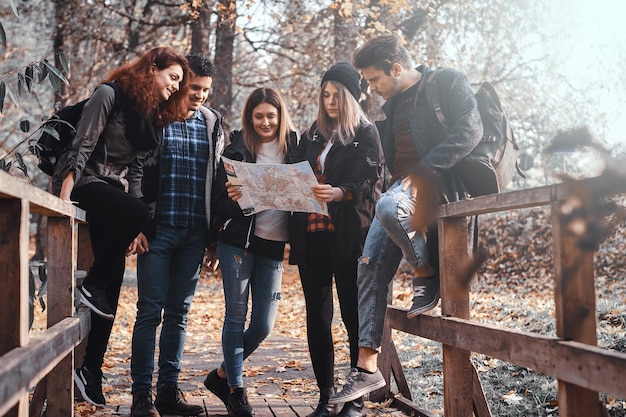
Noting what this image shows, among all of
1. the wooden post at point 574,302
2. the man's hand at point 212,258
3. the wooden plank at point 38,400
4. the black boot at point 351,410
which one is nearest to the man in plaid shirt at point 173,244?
the man's hand at point 212,258

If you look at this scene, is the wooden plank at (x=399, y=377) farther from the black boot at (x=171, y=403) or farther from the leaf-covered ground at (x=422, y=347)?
the black boot at (x=171, y=403)

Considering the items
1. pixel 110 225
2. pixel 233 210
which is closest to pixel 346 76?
pixel 233 210

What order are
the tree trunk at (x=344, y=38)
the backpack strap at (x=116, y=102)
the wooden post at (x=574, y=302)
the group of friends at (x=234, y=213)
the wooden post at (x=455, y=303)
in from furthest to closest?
the tree trunk at (x=344, y=38) → the backpack strap at (x=116, y=102) → the group of friends at (x=234, y=213) → the wooden post at (x=455, y=303) → the wooden post at (x=574, y=302)

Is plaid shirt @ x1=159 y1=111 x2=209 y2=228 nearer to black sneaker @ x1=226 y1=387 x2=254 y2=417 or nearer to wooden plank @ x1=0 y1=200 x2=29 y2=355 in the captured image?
black sneaker @ x1=226 y1=387 x2=254 y2=417

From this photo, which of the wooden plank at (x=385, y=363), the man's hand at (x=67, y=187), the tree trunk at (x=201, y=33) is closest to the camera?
the man's hand at (x=67, y=187)

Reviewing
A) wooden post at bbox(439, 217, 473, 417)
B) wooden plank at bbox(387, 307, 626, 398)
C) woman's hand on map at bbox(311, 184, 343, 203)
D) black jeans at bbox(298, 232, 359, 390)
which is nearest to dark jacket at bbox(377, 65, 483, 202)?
wooden post at bbox(439, 217, 473, 417)

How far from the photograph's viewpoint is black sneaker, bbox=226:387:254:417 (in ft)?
13.4

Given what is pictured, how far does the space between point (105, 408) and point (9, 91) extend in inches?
79.3

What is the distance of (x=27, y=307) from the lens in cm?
260

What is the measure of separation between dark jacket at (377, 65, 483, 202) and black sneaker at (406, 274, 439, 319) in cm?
47

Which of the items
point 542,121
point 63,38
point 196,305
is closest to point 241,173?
point 196,305

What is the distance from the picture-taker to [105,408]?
14.5ft

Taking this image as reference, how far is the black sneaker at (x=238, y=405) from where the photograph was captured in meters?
4.10

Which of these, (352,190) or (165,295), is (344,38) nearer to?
(352,190)
